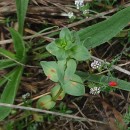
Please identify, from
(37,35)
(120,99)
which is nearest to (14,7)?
(37,35)

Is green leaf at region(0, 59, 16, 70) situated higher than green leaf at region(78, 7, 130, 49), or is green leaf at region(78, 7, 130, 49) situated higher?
green leaf at region(78, 7, 130, 49)

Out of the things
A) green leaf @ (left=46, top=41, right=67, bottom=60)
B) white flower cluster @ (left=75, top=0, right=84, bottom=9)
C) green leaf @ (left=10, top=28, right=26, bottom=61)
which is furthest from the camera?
white flower cluster @ (left=75, top=0, right=84, bottom=9)

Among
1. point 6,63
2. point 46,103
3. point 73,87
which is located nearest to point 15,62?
point 6,63

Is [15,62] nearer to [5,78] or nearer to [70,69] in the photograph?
[5,78]

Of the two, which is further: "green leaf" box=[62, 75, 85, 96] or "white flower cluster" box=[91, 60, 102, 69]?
"white flower cluster" box=[91, 60, 102, 69]

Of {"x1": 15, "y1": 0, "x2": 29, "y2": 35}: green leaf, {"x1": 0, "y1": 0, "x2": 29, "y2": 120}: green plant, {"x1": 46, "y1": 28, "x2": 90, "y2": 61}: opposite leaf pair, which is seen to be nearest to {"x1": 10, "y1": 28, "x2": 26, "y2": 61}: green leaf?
{"x1": 0, "y1": 0, "x2": 29, "y2": 120}: green plant

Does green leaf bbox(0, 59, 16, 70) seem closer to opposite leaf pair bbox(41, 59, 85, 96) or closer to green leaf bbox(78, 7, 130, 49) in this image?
opposite leaf pair bbox(41, 59, 85, 96)
